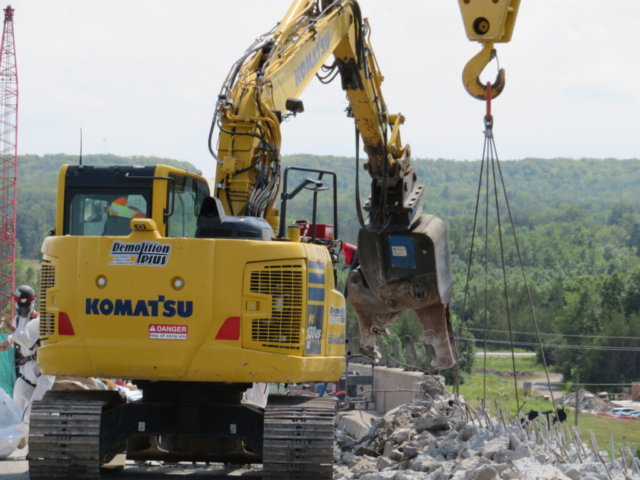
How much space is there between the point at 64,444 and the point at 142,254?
166 centimetres

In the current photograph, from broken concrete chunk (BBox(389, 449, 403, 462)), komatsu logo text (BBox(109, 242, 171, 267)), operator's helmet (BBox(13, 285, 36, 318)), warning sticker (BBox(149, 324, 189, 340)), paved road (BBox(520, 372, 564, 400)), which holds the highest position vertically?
komatsu logo text (BBox(109, 242, 171, 267))

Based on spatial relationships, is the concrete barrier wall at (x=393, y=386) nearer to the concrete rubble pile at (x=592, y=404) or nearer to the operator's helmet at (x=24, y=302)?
the operator's helmet at (x=24, y=302)

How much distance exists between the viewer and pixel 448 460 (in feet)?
34.2

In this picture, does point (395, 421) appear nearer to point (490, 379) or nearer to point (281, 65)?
point (281, 65)

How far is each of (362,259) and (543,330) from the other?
106713 mm

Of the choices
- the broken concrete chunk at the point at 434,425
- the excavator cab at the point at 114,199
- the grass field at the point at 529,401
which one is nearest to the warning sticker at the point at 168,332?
the excavator cab at the point at 114,199

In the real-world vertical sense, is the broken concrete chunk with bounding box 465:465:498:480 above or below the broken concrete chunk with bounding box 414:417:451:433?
above

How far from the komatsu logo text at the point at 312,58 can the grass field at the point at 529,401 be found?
26.0 metres

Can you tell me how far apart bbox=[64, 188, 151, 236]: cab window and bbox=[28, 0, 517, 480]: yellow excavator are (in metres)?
0.01

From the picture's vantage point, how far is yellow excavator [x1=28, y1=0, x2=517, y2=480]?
8836 millimetres

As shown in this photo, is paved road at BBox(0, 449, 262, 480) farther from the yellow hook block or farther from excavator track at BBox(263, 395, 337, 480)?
the yellow hook block

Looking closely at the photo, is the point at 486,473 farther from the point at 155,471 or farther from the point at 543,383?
the point at 543,383

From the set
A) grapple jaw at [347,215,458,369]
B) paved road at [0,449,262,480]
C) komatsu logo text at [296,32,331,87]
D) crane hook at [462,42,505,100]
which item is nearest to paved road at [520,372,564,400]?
grapple jaw at [347,215,458,369]

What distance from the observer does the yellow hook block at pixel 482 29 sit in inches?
436
